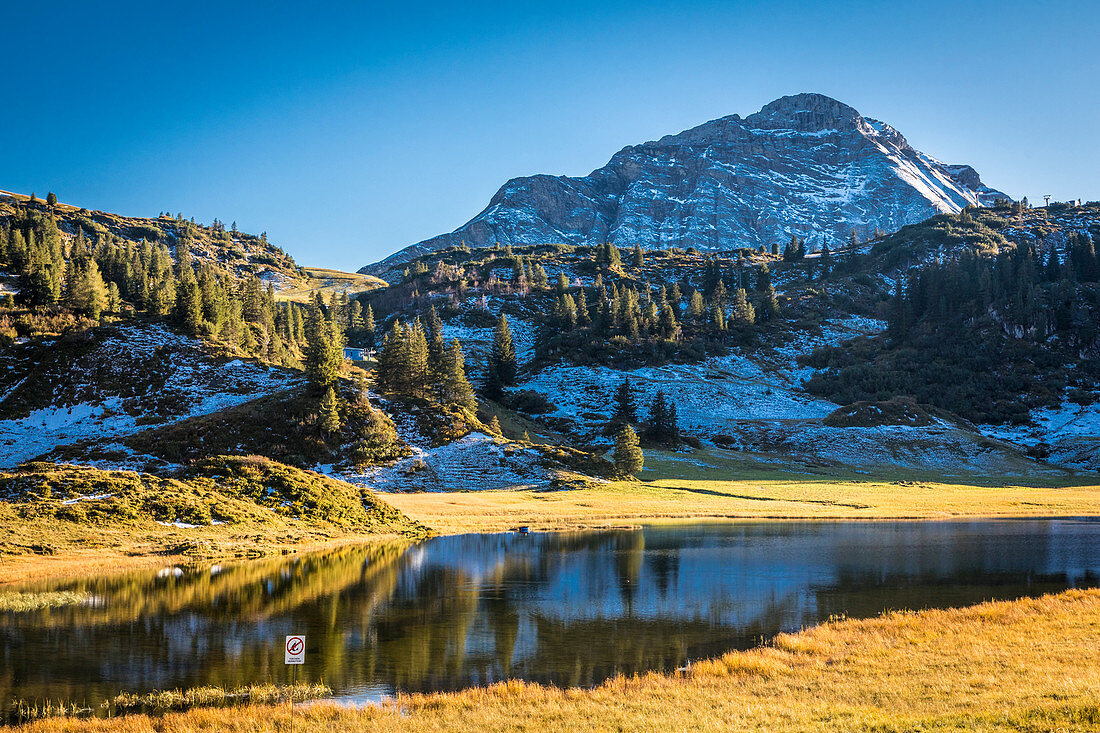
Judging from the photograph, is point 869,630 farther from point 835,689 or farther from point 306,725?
point 306,725

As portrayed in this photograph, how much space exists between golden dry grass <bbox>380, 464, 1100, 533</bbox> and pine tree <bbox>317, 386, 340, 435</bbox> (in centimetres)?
1586

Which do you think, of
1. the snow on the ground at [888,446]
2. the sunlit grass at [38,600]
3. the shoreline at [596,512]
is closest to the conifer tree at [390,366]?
the shoreline at [596,512]

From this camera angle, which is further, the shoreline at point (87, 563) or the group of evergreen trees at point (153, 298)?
the group of evergreen trees at point (153, 298)

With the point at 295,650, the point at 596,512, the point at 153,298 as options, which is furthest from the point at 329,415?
the point at 295,650

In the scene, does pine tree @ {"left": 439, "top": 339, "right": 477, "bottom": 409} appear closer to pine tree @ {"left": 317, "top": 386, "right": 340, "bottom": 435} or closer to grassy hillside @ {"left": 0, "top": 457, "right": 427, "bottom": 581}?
pine tree @ {"left": 317, "top": 386, "right": 340, "bottom": 435}

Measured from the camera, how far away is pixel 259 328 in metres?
138

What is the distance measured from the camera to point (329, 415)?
85.9 m

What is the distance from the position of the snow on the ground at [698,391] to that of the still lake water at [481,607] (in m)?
96.6

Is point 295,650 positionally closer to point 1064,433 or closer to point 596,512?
point 596,512

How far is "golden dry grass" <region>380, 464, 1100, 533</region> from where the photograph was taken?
65.4m

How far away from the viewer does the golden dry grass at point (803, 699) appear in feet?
45.3

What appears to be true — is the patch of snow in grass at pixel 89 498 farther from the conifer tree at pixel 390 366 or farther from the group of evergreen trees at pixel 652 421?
the group of evergreen trees at pixel 652 421

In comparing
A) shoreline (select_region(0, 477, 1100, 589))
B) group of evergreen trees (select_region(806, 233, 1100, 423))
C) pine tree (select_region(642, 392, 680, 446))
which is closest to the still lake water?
shoreline (select_region(0, 477, 1100, 589))

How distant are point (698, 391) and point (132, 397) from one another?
118 m
